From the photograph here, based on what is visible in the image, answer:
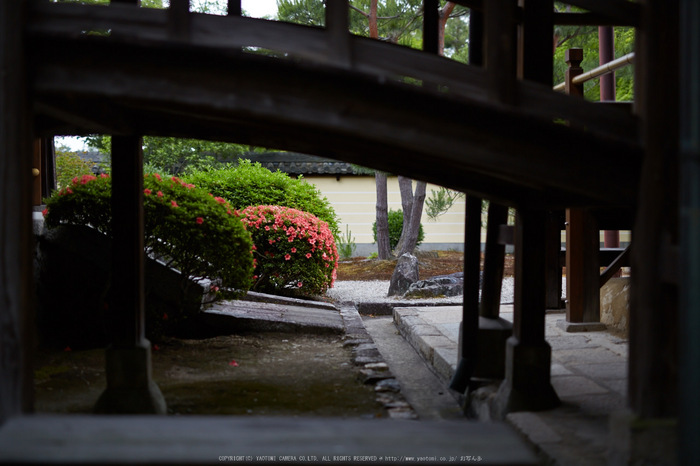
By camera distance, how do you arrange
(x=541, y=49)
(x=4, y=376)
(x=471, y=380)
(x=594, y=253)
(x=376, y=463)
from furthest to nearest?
1. (x=594, y=253)
2. (x=471, y=380)
3. (x=541, y=49)
4. (x=4, y=376)
5. (x=376, y=463)

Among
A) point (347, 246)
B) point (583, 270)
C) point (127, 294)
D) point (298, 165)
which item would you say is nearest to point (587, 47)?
point (347, 246)

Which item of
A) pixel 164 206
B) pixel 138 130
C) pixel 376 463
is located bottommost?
pixel 376 463

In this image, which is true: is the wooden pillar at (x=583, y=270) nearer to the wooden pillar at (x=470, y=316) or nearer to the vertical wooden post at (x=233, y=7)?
the wooden pillar at (x=470, y=316)

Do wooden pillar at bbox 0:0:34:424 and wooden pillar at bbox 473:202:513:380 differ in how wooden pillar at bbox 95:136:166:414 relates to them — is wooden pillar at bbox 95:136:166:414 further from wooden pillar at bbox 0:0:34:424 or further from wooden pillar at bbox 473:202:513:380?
wooden pillar at bbox 473:202:513:380

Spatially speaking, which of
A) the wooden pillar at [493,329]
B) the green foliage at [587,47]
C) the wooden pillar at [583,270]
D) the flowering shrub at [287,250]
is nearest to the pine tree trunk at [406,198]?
the green foliage at [587,47]

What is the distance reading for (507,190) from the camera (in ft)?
12.9

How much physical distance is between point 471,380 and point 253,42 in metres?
3.01

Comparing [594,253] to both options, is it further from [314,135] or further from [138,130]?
[138,130]

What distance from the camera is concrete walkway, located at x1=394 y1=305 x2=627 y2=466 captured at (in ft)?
10.1

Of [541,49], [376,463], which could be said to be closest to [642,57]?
[541,49]

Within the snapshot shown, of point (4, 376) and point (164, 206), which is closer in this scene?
point (4, 376)

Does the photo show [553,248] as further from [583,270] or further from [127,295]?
[127,295]

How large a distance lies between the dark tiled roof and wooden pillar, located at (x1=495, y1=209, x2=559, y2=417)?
13.9 meters

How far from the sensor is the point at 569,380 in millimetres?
4438
